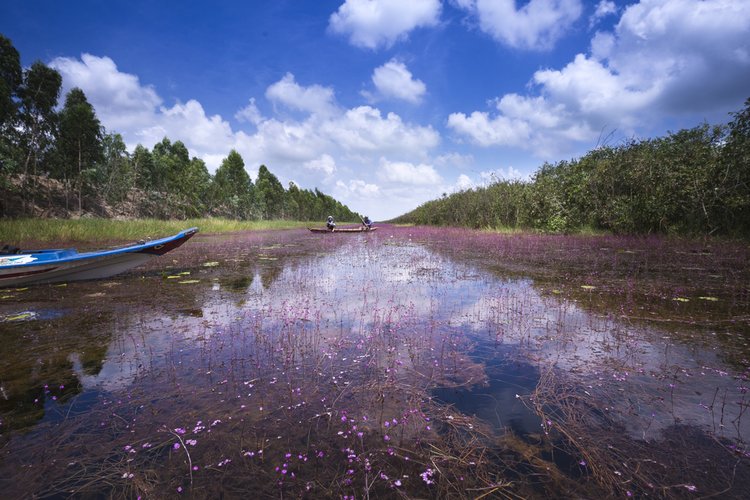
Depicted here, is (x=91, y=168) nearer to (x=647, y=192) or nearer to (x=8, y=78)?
(x=8, y=78)

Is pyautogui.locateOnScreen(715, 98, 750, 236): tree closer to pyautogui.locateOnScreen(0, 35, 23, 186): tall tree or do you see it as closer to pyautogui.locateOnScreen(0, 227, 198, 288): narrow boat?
pyautogui.locateOnScreen(0, 227, 198, 288): narrow boat

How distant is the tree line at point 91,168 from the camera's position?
23000 millimetres

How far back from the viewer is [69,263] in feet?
22.6

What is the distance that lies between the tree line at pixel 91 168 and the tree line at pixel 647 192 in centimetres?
3085

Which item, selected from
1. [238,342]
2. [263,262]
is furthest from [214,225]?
[238,342]

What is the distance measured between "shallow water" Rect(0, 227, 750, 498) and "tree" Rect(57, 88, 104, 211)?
32.5 metres

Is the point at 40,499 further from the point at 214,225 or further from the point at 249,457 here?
the point at 214,225

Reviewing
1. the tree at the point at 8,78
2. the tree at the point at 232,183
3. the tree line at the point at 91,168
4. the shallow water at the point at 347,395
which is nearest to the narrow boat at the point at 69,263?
the shallow water at the point at 347,395

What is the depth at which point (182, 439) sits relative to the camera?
2.19 m

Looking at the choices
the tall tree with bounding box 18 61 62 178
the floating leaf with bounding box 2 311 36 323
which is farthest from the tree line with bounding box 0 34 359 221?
the floating leaf with bounding box 2 311 36 323

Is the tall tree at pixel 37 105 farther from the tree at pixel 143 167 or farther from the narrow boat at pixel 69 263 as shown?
the narrow boat at pixel 69 263

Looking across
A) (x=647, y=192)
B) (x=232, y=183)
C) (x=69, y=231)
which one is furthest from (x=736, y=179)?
(x=232, y=183)

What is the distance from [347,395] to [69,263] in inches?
303

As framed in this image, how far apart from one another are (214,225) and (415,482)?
1180 inches
